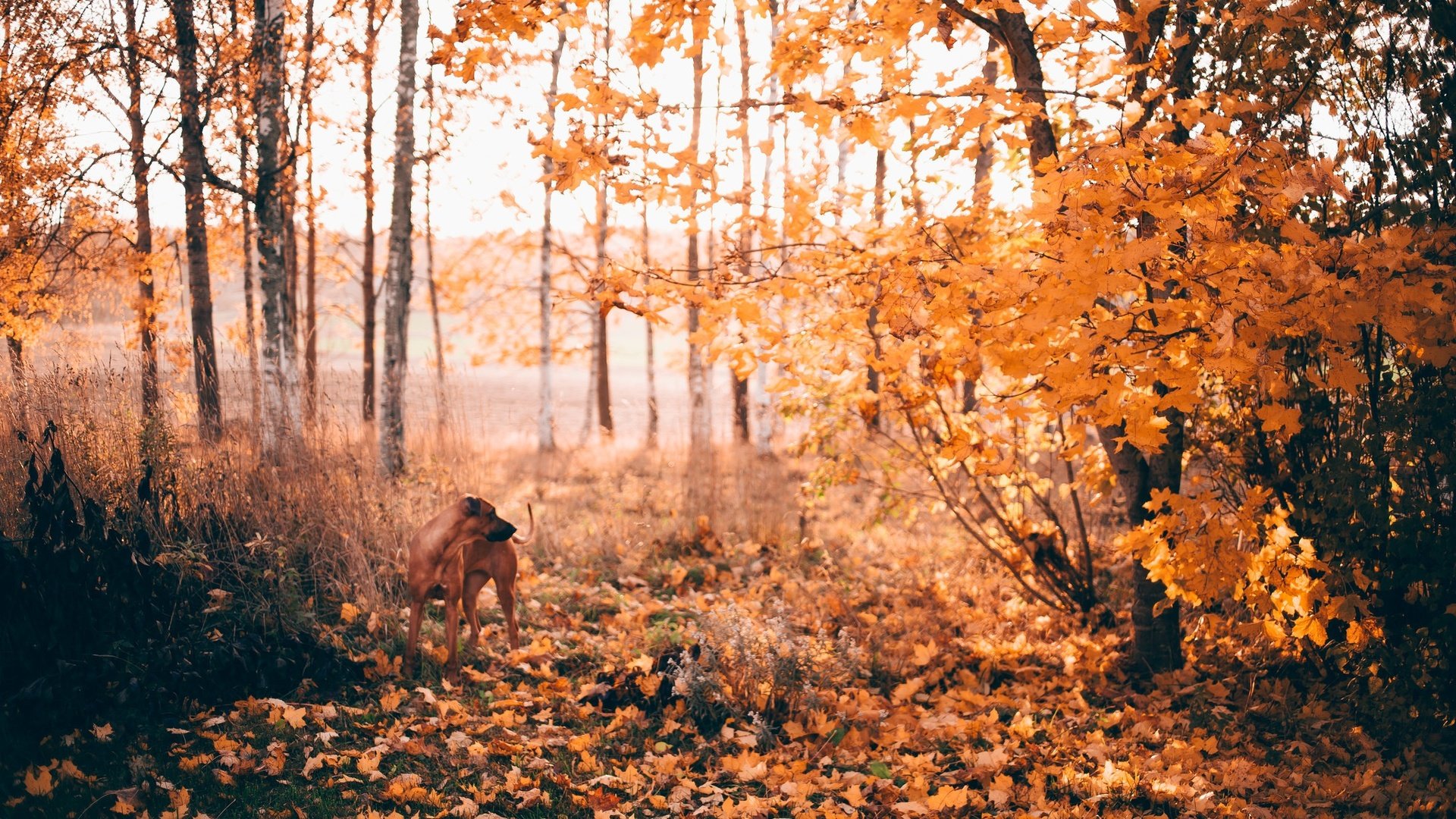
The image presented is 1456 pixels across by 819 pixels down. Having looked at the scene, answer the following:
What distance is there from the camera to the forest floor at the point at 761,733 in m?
3.11

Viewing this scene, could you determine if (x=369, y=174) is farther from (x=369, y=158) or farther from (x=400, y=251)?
(x=400, y=251)

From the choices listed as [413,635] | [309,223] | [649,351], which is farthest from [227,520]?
[649,351]

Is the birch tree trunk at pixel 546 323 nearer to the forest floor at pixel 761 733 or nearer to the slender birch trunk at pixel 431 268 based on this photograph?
the slender birch trunk at pixel 431 268

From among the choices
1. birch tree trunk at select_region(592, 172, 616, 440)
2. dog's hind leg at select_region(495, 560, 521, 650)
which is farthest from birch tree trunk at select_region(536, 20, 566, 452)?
dog's hind leg at select_region(495, 560, 521, 650)

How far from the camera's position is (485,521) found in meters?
4.11

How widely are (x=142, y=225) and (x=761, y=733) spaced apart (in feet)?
32.0

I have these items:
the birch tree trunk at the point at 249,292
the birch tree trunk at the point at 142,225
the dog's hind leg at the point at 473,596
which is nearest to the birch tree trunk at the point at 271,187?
the birch tree trunk at the point at 249,292

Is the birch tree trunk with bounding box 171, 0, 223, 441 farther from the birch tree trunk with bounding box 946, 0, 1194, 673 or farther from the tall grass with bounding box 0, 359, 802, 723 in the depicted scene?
the birch tree trunk with bounding box 946, 0, 1194, 673

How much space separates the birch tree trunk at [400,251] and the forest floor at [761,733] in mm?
3170

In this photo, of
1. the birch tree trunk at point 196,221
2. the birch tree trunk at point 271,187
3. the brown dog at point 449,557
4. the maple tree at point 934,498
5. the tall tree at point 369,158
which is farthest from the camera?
the tall tree at point 369,158

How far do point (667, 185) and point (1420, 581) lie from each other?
345 centimetres

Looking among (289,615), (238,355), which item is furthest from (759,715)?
(238,355)

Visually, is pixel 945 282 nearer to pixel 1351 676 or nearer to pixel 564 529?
pixel 1351 676

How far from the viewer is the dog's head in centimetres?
406
